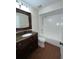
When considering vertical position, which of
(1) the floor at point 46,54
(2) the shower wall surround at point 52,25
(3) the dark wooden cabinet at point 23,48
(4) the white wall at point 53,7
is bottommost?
(1) the floor at point 46,54

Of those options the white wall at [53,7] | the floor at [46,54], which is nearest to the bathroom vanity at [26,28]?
the floor at [46,54]

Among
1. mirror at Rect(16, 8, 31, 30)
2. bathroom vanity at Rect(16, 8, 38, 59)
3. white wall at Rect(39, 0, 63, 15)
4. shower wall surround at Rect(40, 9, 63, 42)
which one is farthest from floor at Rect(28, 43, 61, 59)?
white wall at Rect(39, 0, 63, 15)

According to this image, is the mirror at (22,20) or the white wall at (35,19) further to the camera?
the white wall at (35,19)

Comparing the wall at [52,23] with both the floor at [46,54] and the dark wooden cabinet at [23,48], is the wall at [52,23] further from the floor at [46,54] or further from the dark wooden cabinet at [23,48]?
the dark wooden cabinet at [23,48]

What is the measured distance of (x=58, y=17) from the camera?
11.4 ft

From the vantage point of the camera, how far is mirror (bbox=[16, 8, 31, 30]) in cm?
275

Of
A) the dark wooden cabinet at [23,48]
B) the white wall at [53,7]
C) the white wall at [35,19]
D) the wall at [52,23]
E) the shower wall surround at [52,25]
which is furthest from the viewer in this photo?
the white wall at [35,19]

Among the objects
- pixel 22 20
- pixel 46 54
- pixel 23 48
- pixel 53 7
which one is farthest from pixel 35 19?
pixel 23 48

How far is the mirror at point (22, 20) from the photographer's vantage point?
9.04 feet

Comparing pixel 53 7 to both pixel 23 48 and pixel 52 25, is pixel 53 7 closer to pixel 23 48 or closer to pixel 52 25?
pixel 52 25

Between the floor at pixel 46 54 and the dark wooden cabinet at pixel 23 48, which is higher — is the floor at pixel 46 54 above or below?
below
